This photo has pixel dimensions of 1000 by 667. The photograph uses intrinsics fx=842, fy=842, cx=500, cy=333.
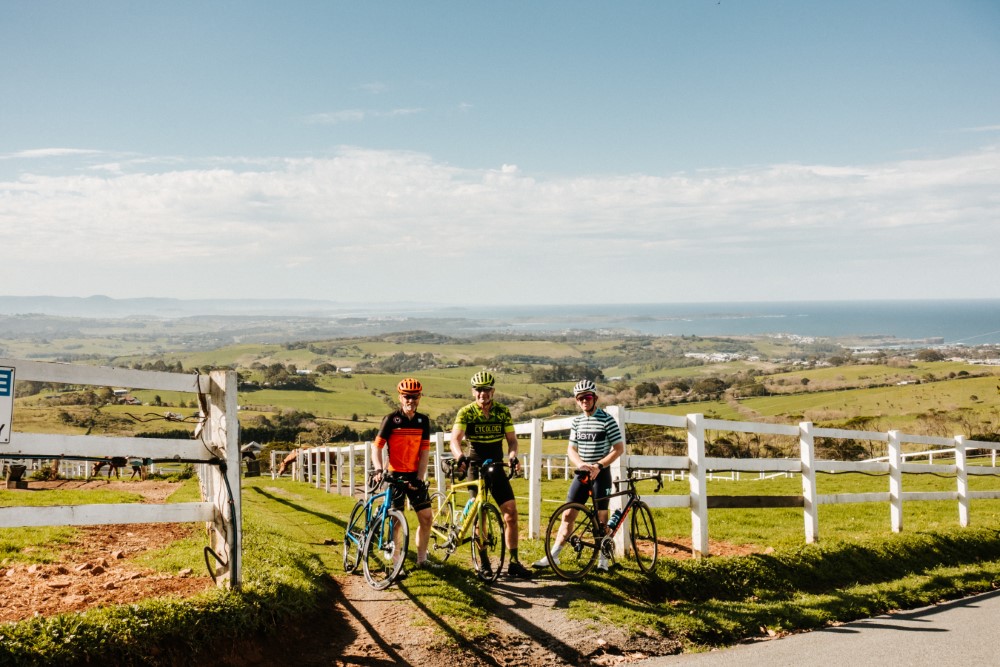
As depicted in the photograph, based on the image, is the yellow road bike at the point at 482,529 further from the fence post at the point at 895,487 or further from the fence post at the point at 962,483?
the fence post at the point at 962,483

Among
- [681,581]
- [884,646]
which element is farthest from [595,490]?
[884,646]

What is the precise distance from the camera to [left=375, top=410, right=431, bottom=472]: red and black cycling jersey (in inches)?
325

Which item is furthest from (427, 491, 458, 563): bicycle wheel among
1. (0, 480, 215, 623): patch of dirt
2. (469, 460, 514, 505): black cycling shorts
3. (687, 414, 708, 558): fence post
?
(687, 414, 708, 558): fence post

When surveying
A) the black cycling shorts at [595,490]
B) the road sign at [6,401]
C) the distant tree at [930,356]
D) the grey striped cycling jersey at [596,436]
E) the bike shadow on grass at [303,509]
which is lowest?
the distant tree at [930,356]

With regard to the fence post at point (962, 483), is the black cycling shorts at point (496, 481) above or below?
above

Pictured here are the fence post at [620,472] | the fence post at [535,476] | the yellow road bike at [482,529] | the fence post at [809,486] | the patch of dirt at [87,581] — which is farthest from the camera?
the fence post at [809,486]

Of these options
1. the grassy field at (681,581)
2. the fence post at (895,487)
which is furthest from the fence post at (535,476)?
the fence post at (895,487)

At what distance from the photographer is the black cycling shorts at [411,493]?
8.24 metres

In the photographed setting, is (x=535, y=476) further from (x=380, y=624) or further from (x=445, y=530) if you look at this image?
(x=380, y=624)

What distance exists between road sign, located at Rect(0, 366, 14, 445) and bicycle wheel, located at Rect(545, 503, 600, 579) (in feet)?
16.5

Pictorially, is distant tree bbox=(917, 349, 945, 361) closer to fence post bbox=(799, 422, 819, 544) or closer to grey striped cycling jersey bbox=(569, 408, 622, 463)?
Answer: fence post bbox=(799, 422, 819, 544)

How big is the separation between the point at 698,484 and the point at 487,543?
287 cm

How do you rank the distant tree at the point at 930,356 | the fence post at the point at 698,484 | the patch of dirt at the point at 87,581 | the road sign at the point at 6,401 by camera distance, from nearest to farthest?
1. the road sign at the point at 6,401
2. the patch of dirt at the point at 87,581
3. the fence post at the point at 698,484
4. the distant tree at the point at 930,356

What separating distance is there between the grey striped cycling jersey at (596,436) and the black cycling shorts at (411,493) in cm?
179
